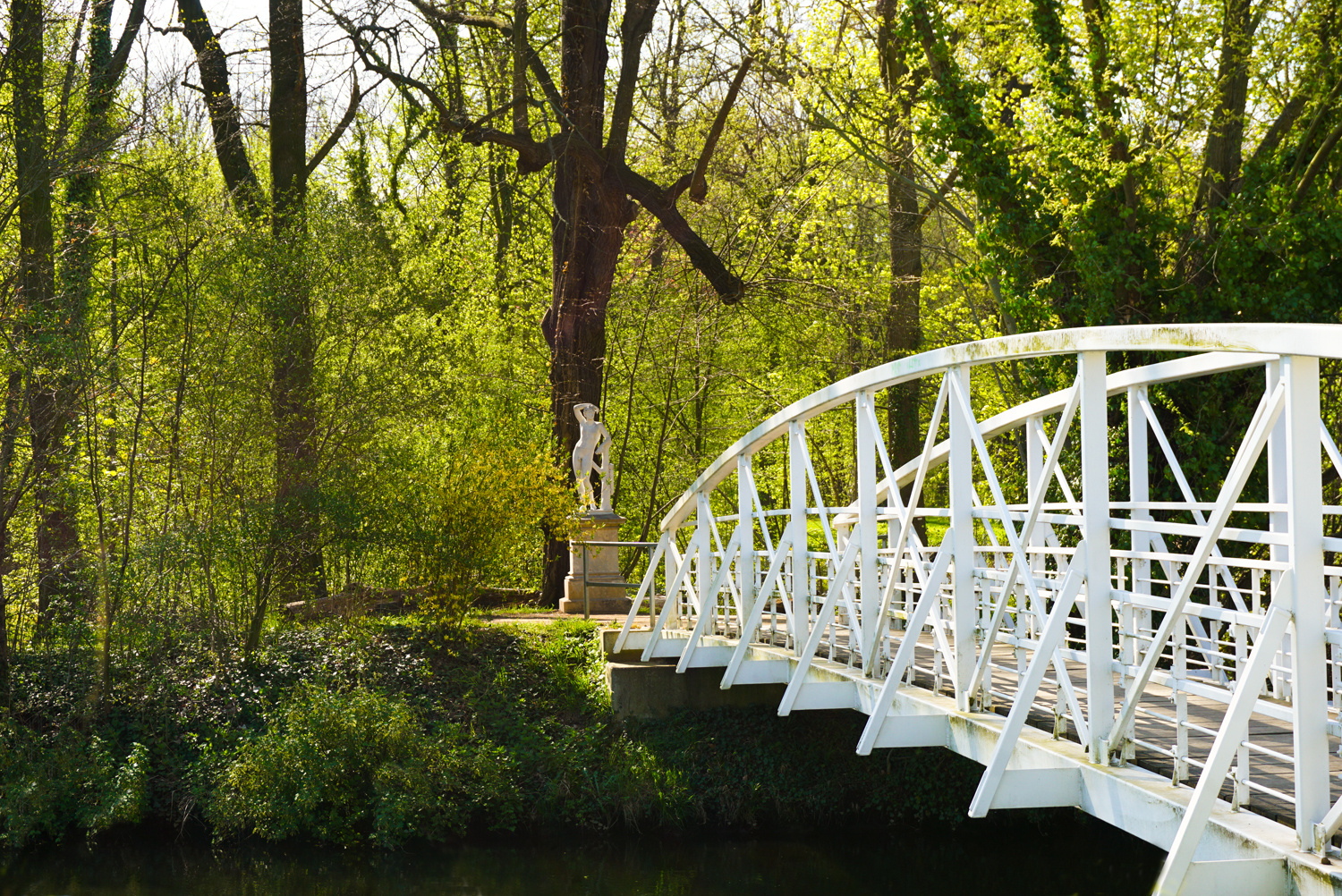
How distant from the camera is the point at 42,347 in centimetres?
1140

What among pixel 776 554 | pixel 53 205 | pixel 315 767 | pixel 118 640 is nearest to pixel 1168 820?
pixel 776 554

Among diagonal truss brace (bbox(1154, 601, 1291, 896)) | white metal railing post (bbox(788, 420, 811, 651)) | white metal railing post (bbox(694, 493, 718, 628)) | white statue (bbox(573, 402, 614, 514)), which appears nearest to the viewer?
diagonal truss brace (bbox(1154, 601, 1291, 896))

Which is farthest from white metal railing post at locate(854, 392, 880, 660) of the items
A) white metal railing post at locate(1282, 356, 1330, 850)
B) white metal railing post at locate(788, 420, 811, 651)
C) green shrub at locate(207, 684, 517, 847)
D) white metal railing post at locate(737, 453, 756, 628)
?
green shrub at locate(207, 684, 517, 847)

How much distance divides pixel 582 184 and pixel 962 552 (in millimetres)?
10993

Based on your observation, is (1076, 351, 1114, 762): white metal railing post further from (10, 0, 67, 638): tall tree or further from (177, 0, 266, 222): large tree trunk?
(177, 0, 266, 222): large tree trunk

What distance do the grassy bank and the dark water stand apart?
0.77 feet

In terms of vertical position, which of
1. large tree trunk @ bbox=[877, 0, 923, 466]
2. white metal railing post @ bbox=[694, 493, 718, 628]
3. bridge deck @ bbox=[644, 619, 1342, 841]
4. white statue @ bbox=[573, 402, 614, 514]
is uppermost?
large tree trunk @ bbox=[877, 0, 923, 466]

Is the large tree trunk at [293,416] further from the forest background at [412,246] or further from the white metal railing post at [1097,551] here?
the white metal railing post at [1097,551]

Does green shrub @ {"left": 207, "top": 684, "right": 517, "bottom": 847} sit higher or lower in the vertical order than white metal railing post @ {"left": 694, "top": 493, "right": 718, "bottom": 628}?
lower

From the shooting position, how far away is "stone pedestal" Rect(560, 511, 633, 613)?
49.6ft

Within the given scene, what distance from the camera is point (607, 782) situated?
426 inches

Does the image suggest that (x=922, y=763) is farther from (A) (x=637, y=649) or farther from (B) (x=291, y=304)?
(B) (x=291, y=304)

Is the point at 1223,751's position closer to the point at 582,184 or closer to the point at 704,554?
the point at 704,554

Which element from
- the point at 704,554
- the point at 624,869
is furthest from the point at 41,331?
the point at 624,869
